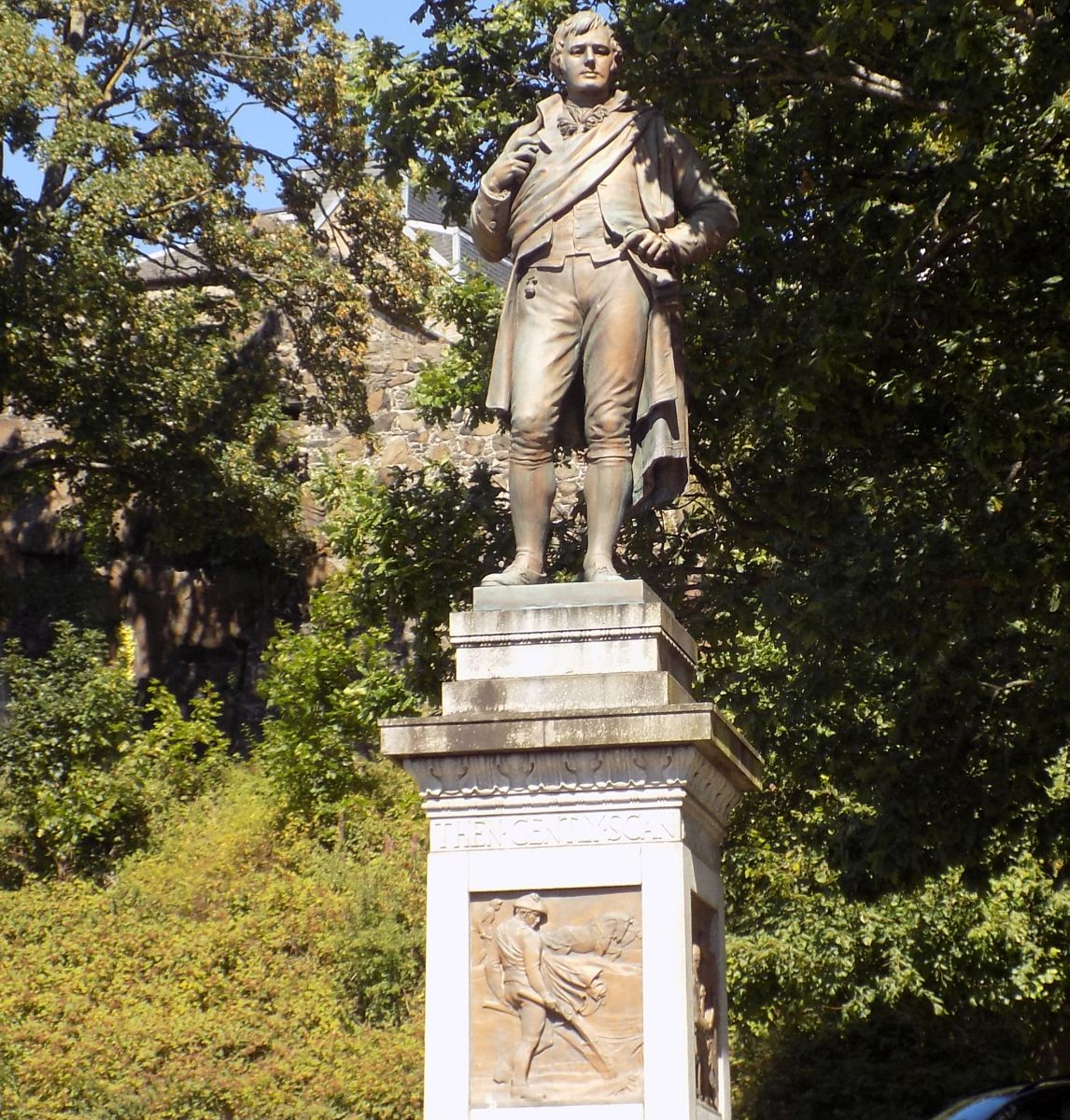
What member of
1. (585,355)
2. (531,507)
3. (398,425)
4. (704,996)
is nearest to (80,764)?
(398,425)

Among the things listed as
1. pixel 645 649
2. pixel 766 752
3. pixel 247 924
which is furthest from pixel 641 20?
pixel 247 924

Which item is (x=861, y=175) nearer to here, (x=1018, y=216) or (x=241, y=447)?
(x=1018, y=216)

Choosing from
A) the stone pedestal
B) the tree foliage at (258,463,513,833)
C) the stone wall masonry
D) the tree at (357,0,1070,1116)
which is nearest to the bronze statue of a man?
the stone pedestal

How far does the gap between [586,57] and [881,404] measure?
19.7ft

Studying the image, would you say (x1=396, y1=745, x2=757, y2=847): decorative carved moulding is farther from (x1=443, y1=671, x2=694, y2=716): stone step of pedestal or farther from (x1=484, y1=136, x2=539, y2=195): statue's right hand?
(x1=484, y1=136, x2=539, y2=195): statue's right hand

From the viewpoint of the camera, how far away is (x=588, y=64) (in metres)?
7.73

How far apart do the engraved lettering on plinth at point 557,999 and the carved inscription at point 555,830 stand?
188mm

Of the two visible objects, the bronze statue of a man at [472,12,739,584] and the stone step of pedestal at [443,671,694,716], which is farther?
the bronze statue of a man at [472,12,739,584]

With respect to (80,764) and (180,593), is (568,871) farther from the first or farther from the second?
(180,593)

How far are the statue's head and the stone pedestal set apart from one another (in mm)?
2251

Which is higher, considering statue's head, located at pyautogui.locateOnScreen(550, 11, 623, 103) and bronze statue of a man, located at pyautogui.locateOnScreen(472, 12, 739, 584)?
statue's head, located at pyautogui.locateOnScreen(550, 11, 623, 103)

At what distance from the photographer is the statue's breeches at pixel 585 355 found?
739 centimetres

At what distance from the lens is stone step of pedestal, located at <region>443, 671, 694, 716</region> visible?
22.2 ft

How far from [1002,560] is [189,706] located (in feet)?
57.1
